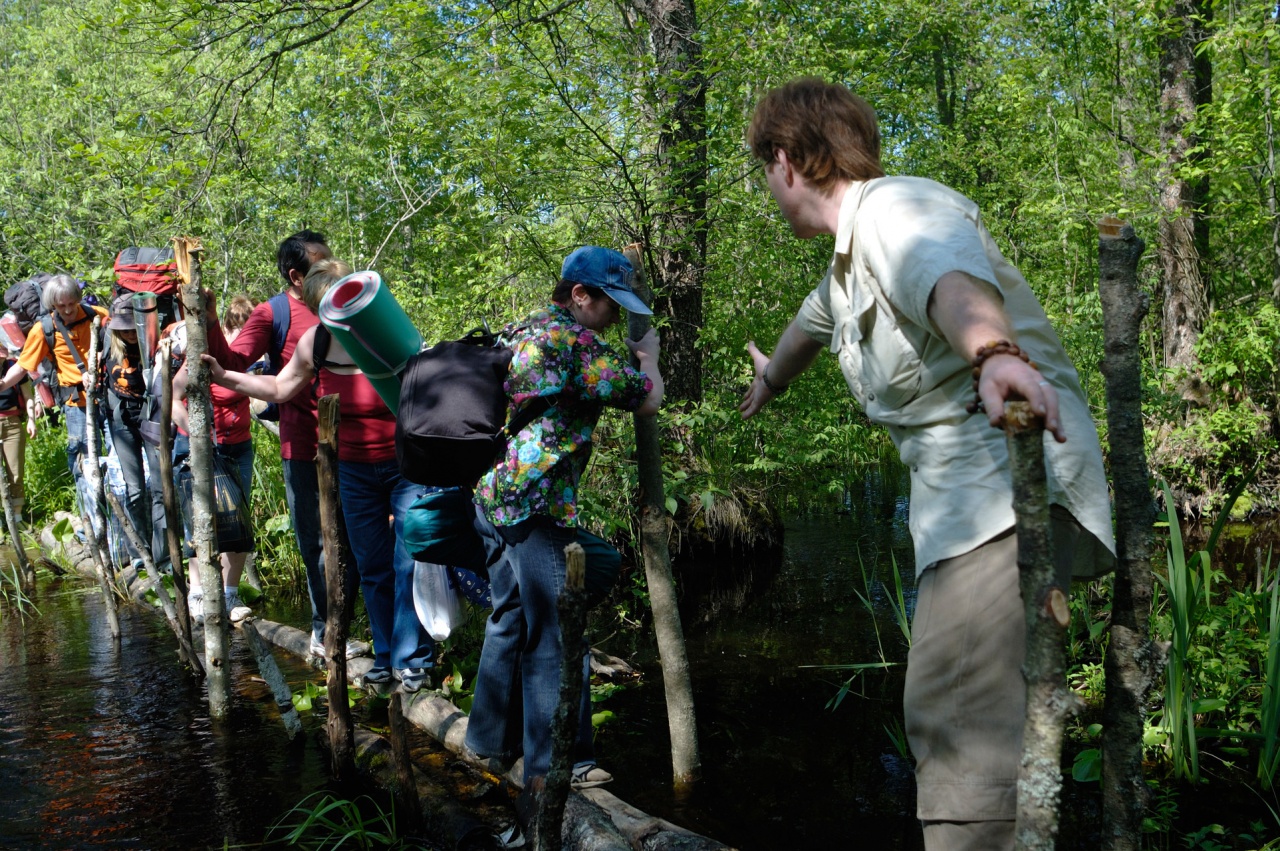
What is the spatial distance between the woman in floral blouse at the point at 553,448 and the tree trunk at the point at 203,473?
179 cm

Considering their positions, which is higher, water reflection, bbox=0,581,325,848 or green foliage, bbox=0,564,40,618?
green foliage, bbox=0,564,40,618

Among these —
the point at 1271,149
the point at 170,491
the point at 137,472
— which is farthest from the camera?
the point at 1271,149

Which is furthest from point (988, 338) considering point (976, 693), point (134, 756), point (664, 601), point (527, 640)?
point (134, 756)

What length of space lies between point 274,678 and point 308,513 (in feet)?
3.11

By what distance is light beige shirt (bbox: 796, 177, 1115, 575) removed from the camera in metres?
1.81

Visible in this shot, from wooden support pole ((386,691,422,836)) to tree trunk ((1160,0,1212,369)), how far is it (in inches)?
343

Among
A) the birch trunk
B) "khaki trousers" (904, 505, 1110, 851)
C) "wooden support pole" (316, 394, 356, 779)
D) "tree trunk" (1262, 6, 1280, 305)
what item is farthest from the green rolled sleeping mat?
"tree trunk" (1262, 6, 1280, 305)

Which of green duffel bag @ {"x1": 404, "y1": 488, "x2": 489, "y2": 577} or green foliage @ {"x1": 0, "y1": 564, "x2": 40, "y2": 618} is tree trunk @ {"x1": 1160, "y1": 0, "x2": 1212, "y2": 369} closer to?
green duffel bag @ {"x1": 404, "y1": 488, "x2": 489, "y2": 577}

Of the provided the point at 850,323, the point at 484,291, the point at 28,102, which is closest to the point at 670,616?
the point at 850,323

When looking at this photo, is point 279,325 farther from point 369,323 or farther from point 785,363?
point 785,363

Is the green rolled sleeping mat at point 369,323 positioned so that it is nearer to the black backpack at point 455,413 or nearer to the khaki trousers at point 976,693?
the black backpack at point 455,413

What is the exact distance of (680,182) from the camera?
6.28 meters

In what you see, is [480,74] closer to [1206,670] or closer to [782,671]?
[782,671]

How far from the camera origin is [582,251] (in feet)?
10.5
